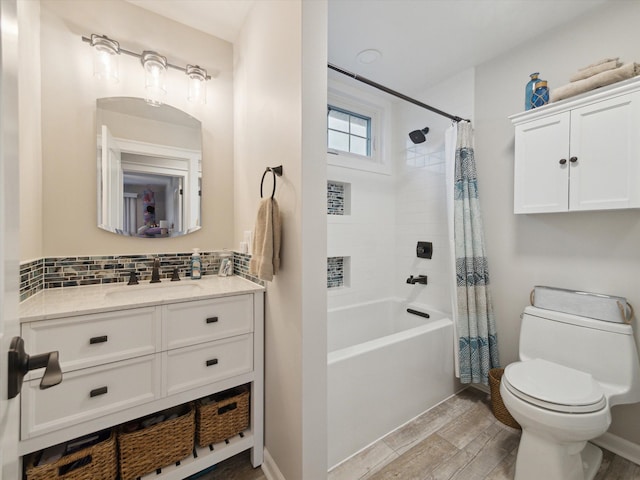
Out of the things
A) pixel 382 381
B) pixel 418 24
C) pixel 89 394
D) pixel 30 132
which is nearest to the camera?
pixel 89 394

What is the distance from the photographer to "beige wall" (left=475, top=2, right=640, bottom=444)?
1601mm

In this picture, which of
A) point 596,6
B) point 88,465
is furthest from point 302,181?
point 596,6

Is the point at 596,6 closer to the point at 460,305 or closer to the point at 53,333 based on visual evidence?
the point at 460,305

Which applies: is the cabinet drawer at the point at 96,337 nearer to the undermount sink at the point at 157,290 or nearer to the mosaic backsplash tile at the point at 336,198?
the undermount sink at the point at 157,290

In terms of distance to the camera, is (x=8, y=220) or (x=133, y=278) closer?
(x=8, y=220)

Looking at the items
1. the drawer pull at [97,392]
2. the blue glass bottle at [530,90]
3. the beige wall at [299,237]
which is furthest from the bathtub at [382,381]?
the blue glass bottle at [530,90]

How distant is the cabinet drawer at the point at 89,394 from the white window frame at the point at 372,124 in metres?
1.94

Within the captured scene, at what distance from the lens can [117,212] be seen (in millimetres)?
1675

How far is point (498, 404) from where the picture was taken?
1874mm

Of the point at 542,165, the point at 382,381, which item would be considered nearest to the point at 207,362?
the point at 382,381

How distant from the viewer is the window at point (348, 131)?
259 cm

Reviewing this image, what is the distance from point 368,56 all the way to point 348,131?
66cm

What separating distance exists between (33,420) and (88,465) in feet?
1.05

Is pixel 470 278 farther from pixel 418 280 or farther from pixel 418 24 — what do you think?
pixel 418 24
